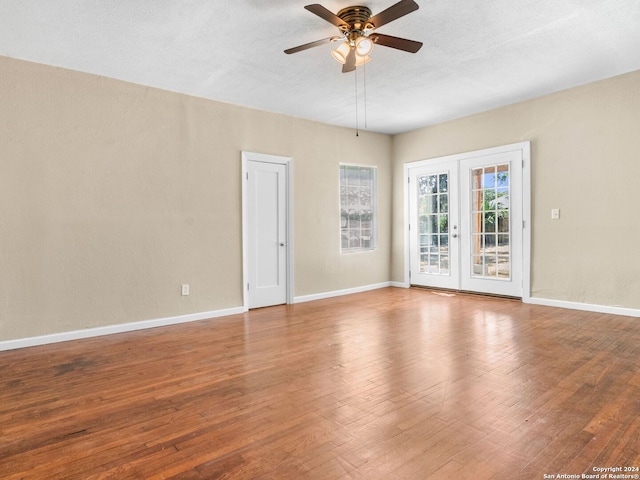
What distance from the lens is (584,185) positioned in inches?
186

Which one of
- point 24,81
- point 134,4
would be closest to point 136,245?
point 24,81

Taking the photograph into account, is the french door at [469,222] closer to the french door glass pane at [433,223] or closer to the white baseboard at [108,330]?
the french door glass pane at [433,223]

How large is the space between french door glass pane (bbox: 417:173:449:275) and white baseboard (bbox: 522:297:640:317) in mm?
1447

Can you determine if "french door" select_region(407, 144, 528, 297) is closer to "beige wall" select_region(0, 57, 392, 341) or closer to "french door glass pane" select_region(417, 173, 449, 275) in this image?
"french door glass pane" select_region(417, 173, 449, 275)

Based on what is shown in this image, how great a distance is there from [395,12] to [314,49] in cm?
115

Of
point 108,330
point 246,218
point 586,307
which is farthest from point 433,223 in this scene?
point 108,330

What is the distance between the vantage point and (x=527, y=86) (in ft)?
15.3

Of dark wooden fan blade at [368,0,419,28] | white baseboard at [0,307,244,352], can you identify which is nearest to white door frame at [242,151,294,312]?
white baseboard at [0,307,244,352]

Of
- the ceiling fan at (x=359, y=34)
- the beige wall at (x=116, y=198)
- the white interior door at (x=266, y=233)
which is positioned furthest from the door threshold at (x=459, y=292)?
the ceiling fan at (x=359, y=34)

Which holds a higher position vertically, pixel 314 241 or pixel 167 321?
pixel 314 241

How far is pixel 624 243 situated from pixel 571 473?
3815 mm

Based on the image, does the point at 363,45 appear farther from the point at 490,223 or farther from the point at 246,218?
the point at 490,223

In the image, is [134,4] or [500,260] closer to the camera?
[134,4]

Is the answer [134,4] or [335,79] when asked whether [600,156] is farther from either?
[134,4]
